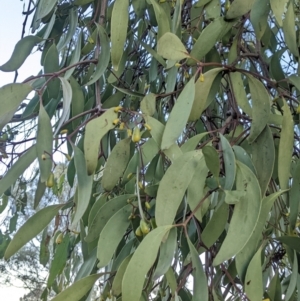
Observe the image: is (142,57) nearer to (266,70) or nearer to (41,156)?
(266,70)

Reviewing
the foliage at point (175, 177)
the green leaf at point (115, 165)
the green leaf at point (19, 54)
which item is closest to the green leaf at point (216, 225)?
the foliage at point (175, 177)

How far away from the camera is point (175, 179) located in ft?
1.47

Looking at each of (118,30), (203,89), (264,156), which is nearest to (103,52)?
(118,30)

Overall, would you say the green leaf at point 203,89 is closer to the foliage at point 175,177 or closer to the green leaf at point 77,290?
the foliage at point 175,177

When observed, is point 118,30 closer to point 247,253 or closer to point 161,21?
point 161,21

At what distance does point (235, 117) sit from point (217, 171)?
18 centimetres

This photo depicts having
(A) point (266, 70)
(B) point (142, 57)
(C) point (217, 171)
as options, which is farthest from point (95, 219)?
(B) point (142, 57)

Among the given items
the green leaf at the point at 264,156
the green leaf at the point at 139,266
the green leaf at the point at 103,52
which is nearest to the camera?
the green leaf at the point at 139,266

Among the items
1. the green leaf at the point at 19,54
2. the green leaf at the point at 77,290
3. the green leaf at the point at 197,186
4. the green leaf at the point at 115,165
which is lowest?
the green leaf at the point at 77,290

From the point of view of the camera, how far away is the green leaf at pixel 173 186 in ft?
1.43

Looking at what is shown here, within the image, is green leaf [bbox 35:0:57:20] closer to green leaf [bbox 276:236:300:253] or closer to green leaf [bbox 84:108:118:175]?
green leaf [bbox 84:108:118:175]

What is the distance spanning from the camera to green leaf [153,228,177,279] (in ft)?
1.38

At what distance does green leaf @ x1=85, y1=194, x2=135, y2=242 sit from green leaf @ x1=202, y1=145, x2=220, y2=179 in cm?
12

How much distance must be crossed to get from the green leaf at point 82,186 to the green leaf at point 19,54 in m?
0.18
